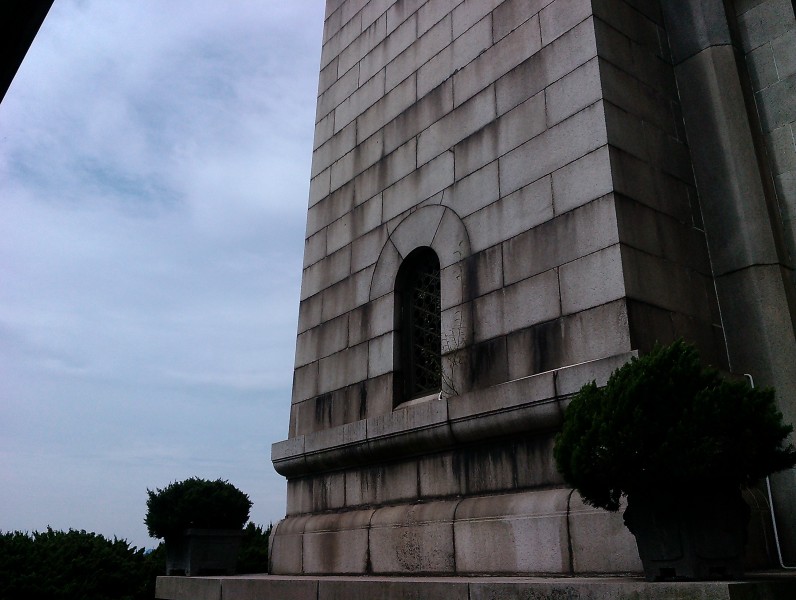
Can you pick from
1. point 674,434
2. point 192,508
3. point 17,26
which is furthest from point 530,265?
point 192,508

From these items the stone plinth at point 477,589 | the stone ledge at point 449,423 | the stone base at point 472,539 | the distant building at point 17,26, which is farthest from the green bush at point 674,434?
the distant building at point 17,26

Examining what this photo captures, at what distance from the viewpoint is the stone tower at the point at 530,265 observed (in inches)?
282

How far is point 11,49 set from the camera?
11.4ft

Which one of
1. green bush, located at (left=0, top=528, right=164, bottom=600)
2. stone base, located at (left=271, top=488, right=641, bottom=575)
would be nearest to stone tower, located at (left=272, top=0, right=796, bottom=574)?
stone base, located at (left=271, top=488, right=641, bottom=575)

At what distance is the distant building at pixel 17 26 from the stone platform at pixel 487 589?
463cm

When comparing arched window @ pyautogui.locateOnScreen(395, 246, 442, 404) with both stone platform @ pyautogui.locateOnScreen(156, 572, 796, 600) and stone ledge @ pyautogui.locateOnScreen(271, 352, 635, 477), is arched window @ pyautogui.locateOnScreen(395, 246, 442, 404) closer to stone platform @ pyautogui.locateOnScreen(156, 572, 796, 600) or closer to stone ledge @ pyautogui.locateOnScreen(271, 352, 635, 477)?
stone ledge @ pyautogui.locateOnScreen(271, 352, 635, 477)

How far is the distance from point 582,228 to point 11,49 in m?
5.50

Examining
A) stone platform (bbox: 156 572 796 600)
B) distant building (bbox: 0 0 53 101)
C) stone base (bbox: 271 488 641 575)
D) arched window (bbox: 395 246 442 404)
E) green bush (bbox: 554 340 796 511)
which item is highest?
arched window (bbox: 395 246 442 404)

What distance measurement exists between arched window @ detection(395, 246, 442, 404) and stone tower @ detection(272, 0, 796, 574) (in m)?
0.03

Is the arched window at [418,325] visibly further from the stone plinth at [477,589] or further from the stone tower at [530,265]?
the stone plinth at [477,589]

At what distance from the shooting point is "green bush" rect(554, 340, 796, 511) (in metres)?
4.73

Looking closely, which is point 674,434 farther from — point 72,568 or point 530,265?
point 72,568

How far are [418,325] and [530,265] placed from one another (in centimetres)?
221

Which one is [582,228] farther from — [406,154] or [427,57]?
[427,57]
